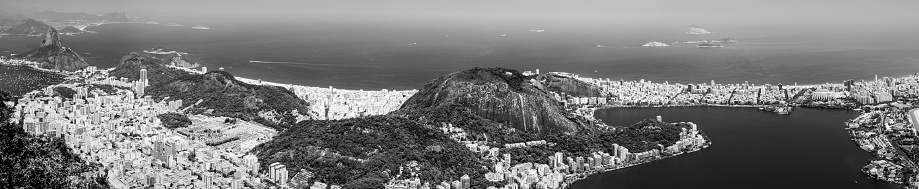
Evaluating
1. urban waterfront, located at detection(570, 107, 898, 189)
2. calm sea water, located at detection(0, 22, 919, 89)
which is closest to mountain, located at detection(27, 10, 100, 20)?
calm sea water, located at detection(0, 22, 919, 89)

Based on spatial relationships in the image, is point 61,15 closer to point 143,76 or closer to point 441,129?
point 143,76

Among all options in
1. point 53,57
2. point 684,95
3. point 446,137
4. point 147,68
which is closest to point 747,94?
point 684,95

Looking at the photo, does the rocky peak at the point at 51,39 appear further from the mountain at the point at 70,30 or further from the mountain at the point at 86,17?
the mountain at the point at 86,17

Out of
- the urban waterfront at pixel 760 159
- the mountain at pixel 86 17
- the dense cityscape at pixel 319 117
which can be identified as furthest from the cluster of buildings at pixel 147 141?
the mountain at pixel 86 17

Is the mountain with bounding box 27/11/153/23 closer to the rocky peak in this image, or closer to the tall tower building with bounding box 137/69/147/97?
the rocky peak

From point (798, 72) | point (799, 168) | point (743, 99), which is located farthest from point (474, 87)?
point (798, 72)

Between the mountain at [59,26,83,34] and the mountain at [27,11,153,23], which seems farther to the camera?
the mountain at [27,11,153,23]
